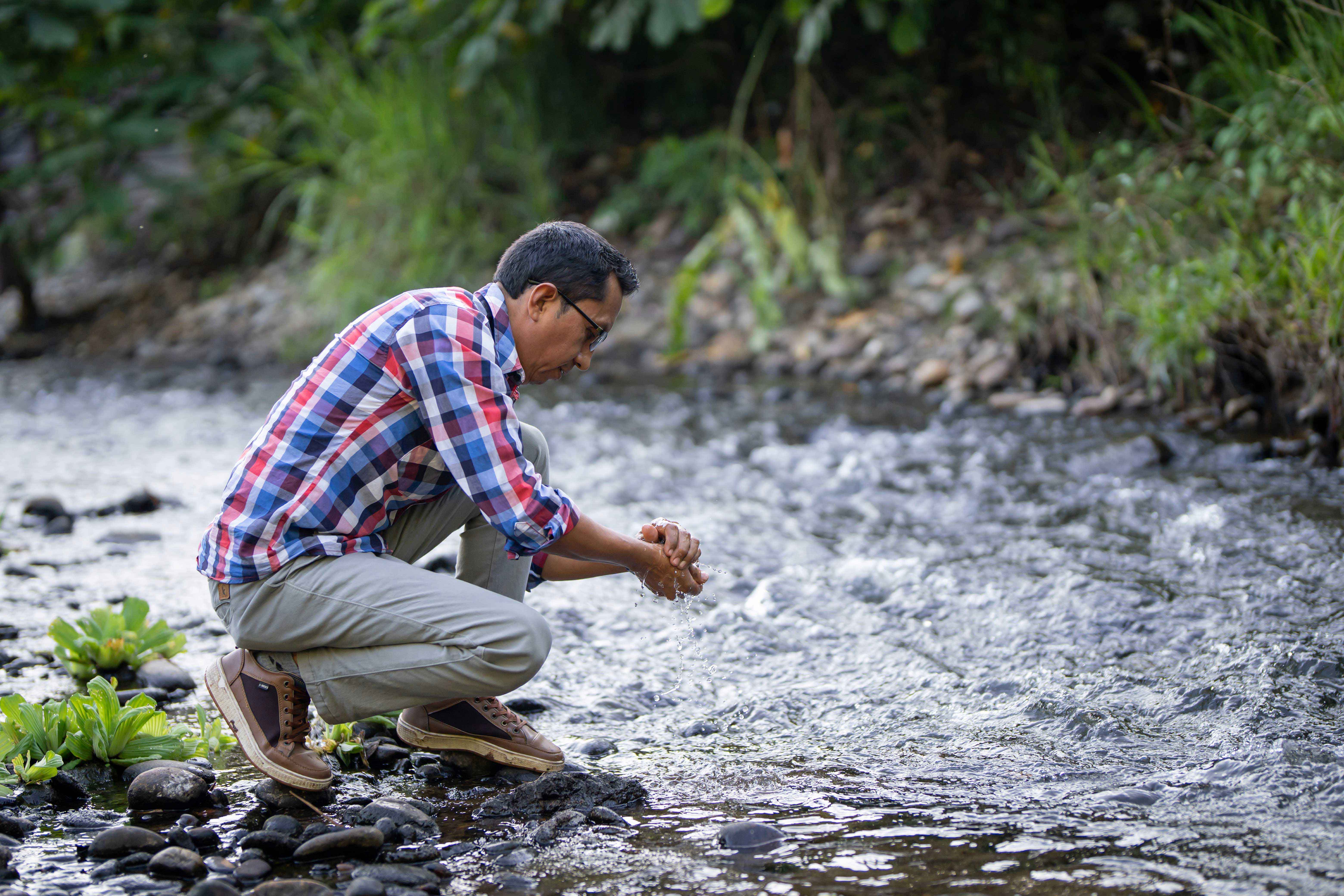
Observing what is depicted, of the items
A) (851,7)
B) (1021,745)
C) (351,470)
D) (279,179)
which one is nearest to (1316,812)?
(1021,745)

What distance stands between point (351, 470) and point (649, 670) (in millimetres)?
1018

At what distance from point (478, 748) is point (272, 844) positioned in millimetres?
510

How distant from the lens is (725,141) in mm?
8086

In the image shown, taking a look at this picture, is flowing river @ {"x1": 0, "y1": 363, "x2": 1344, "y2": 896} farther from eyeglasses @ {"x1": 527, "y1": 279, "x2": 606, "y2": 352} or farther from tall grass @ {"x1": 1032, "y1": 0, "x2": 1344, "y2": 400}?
eyeglasses @ {"x1": 527, "y1": 279, "x2": 606, "y2": 352}

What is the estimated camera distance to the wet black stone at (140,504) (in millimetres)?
4410

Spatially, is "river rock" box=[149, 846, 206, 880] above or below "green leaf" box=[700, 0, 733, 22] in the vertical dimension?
below

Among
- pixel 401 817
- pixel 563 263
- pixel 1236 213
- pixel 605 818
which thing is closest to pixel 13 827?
pixel 401 817

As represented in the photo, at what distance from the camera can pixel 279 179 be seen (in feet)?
35.6

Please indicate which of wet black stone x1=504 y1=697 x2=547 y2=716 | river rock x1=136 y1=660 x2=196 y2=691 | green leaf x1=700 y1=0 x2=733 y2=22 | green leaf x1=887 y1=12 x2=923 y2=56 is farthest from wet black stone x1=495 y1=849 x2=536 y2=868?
green leaf x1=887 y1=12 x2=923 y2=56

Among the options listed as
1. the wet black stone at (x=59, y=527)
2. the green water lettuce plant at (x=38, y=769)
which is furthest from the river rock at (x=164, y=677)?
the wet black stone at (x=59, y=527)

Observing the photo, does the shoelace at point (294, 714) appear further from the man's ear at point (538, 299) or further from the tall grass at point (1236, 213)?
the tall grass at point (1236, 213)

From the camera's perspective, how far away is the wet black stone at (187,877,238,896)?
1.61 m

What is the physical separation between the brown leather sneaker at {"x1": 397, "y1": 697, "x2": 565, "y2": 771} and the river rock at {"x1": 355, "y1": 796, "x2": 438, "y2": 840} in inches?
11.1

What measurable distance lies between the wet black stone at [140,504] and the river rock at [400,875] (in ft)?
10.2
